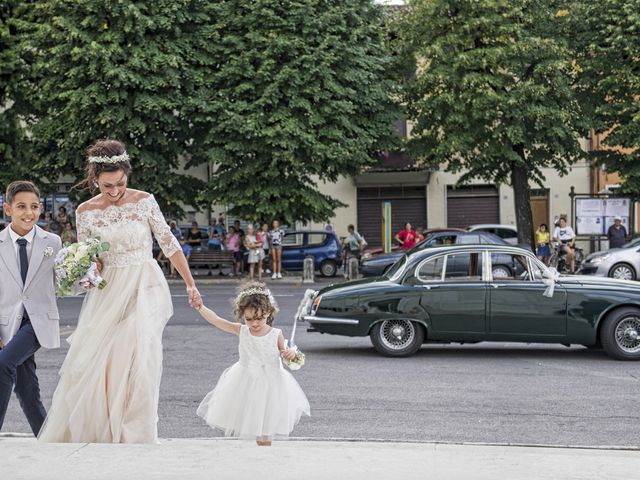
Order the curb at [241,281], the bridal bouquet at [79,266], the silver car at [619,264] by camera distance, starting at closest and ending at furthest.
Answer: the bridal bouquet at [79,266]
the silver car at [619,264]
the curb at [241,281]

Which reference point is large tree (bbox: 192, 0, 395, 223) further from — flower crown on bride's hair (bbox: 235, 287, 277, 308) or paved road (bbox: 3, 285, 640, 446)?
flower crown on bride's hair (bbox: 235, 287, 277, 308)

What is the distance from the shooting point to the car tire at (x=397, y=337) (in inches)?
521

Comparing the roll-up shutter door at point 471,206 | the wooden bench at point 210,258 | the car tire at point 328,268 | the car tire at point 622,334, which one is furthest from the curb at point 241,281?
the car tire at point 622,334

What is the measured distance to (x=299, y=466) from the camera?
562 cm

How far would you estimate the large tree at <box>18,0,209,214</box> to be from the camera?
30109 mm

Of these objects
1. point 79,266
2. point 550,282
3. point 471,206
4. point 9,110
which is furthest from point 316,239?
point 79,266

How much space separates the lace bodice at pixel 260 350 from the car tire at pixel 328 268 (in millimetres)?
26451

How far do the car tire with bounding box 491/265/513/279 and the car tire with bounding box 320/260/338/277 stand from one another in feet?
64.4

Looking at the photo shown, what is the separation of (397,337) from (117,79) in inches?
757

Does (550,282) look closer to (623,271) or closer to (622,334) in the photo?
(622,334)

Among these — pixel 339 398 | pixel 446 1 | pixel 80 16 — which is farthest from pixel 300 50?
pixel 339 398

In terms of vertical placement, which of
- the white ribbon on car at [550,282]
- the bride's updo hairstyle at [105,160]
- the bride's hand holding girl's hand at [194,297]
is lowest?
the white ribbon on car at [550,282]

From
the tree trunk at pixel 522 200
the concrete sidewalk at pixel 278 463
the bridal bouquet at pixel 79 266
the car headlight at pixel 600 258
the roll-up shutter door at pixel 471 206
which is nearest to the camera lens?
the concrete sidewalk at pixel 278 463

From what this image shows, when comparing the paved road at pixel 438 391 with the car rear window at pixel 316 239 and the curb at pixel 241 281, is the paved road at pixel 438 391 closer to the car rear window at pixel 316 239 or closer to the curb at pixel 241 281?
the curb at pixel 241 281
